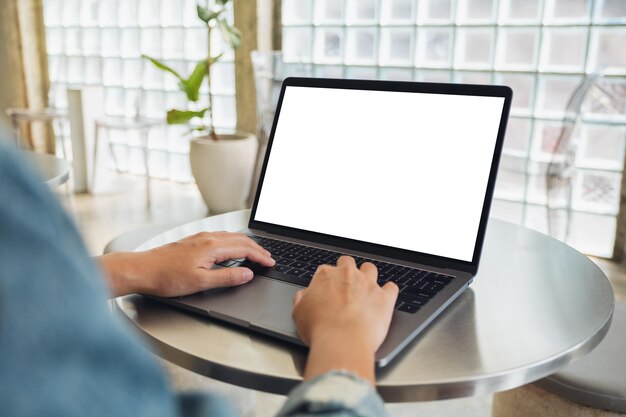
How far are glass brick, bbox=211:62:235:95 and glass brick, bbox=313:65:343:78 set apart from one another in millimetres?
712

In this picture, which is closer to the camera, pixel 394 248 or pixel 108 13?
pixel 394 248

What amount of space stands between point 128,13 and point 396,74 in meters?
2.44

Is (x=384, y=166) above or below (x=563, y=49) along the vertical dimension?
below

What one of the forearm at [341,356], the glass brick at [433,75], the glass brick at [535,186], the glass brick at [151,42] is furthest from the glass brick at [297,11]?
the forearm at [341,356]

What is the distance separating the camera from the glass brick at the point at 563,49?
2799 mm

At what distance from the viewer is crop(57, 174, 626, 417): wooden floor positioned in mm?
1637

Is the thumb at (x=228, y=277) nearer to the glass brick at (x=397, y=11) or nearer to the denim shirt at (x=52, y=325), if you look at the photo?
the denim shirt at (x=52, y=325)

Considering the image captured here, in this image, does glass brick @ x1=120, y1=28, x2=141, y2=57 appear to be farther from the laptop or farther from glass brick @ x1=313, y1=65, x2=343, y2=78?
the laptop

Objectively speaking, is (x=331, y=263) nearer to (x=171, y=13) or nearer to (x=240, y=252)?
(x=240, y=252)

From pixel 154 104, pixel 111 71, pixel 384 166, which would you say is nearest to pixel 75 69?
pixel 111 71

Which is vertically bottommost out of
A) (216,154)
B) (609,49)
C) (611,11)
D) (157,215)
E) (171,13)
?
(157,215)

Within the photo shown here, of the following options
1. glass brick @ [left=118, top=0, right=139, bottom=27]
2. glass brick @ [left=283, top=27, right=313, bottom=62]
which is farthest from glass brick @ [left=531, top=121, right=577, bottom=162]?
glass brick @ [left=118, top=0, right=139, bottom=27]

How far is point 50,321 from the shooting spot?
0.21 metres

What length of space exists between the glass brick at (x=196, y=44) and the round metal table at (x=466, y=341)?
373cm
